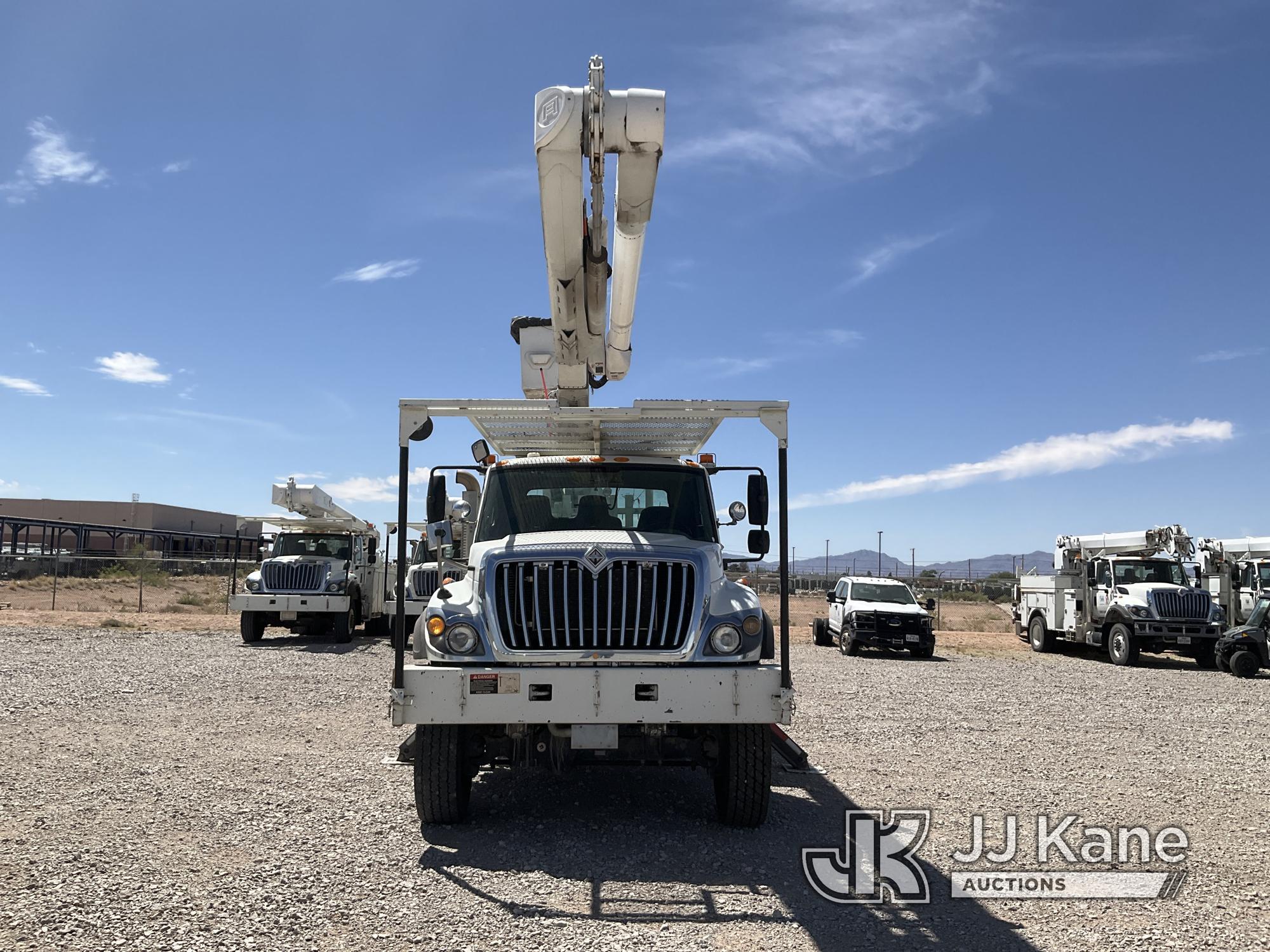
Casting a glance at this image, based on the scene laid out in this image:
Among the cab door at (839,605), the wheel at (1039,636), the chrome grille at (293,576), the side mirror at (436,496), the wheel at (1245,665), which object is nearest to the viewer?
the side mirror at (436,496)

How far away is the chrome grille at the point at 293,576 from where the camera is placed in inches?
845

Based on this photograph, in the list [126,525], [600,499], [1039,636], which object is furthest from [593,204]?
[126,525]

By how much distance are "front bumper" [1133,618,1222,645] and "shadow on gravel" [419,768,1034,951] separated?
573 inches

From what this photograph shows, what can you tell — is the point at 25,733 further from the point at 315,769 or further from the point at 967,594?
the point at 967,594

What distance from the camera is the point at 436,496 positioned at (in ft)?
22.4

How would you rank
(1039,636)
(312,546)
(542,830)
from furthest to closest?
(1039,636)
(312,546)
(542,830)

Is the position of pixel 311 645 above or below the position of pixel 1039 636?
below

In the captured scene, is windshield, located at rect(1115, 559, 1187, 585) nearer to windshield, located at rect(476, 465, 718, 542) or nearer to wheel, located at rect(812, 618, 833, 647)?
wheel, located at rect(812, 618, 833, 647)

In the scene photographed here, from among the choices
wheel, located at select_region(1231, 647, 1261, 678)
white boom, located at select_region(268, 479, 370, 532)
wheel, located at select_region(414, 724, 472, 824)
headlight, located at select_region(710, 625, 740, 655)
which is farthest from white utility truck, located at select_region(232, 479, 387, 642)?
wheel, located at select_region(1231, 647, 1261, 678)

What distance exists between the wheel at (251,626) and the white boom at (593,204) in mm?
15730

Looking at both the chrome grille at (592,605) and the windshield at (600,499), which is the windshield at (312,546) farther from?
the chrome grille at (592,605)

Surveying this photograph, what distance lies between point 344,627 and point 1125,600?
1652 cm

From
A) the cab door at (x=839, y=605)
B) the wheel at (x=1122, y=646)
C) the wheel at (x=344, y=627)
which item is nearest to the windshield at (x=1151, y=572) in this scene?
the wheel at (x=1122, y=646)

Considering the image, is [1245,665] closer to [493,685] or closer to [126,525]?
[493,685]
